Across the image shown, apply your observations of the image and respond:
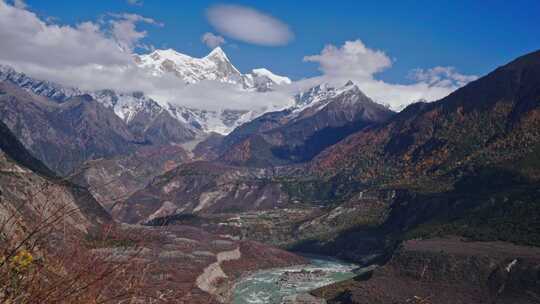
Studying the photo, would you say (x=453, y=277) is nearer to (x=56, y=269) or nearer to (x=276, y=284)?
(x=276, y=284)

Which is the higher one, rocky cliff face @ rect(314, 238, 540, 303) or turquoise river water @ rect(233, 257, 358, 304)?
rocky cliff face @ rect(314, 238, 540, 303)

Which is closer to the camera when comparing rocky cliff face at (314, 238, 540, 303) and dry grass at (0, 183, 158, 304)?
dry grass at (0, 183, 158, 304)

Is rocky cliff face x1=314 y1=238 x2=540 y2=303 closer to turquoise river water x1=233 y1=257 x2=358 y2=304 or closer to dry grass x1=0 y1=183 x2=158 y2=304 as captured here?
turquoise river water x1=233 y1=257 x2=358 y2=304

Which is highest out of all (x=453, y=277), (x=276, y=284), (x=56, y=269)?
(x=56, y=269)

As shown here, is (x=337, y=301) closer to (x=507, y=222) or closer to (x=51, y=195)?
(x=507, y=222)

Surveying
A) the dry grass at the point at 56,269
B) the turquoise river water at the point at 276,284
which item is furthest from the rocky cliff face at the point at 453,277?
the dry grass at the point at 56,269

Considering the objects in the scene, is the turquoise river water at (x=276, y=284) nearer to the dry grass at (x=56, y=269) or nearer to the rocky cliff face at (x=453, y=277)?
the rocky cliff face at (x=453, y=277)

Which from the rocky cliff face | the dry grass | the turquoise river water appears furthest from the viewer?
the turquoise river water

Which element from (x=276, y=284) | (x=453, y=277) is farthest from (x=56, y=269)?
(x=276, y=284)

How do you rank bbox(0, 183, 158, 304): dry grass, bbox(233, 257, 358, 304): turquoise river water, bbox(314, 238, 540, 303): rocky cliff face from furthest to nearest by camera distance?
bbox(233, 257, 358, 304): turquoise river water, bbox(314, 238, 540, 303): rocky cliff face, bbox(0, 183, 158, 304): dry grass

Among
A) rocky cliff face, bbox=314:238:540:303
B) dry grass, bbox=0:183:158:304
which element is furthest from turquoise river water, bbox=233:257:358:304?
dry grass, bbox=0:183:158:304

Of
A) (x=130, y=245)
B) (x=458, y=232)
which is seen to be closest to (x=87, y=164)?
(x=130, y=245)
